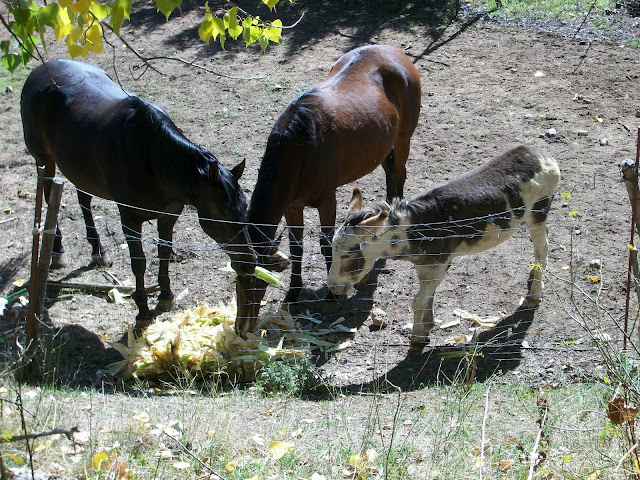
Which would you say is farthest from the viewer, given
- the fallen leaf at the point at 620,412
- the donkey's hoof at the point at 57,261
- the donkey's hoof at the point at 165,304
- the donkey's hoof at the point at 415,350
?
the donkey's hoof at the point at 57,261

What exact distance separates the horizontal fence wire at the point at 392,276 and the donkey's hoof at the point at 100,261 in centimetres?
7

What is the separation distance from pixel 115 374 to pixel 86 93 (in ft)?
9.13

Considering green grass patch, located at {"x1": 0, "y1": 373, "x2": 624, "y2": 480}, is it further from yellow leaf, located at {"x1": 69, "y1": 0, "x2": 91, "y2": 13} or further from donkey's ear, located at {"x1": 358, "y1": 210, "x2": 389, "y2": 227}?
yellow leaf, located at {"x1": 69, "y1": 0, "x2": 91, "y2": 13}

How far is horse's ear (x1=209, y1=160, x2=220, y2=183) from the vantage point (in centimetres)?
570

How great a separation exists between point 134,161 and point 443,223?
8.72ft

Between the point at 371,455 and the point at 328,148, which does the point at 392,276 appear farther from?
the point at 371,455

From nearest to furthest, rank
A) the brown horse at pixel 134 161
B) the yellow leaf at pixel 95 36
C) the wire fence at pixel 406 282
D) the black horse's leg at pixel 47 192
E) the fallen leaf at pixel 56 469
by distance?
the yellow leaf at pixel 95 36 < the fallen leaf at pixel 56 469 < the brown horse at pixel 134 161 < the wire fence at pixel 406 282 < the black horse's leg at pixel 47 192

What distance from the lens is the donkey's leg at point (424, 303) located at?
19.3 feet

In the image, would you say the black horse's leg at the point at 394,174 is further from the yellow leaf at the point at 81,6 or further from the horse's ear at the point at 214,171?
the yellow leaf at the point at 81,6

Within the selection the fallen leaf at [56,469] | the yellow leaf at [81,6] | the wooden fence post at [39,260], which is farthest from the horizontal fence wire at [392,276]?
the yellow leaf at [81,6]

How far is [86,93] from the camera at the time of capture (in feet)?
22.5

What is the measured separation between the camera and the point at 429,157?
9.07 metres

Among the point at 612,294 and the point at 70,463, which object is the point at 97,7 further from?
the point at 612,294

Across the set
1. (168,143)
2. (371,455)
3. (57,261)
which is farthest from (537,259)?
(57,261)
